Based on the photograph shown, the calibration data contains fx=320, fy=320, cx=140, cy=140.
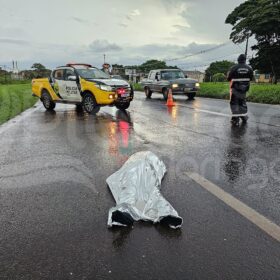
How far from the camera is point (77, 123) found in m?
10.3

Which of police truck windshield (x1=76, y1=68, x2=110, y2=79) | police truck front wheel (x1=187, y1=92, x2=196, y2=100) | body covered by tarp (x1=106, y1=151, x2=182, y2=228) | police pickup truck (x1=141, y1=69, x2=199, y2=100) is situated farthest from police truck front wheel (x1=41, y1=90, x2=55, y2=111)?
body covered by tarp (x1=106, y1=151, x2=182, y2=228)

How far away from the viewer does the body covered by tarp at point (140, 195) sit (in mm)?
3135

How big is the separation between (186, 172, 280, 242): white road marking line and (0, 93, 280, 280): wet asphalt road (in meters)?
0.07

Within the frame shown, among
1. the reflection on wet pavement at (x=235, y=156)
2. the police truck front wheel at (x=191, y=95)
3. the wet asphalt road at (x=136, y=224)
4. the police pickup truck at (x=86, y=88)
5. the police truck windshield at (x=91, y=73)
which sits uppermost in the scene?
the police truck windshield at (x=91, y=73)

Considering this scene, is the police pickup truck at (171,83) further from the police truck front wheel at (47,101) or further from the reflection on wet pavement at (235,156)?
the reflection on wet pavement at (235,156)

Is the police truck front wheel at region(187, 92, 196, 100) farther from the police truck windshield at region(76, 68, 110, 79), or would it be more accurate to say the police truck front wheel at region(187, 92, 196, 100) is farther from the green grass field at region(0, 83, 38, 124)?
the green grass field at region(0, 83, 38, 124)

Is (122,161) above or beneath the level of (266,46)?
beneath

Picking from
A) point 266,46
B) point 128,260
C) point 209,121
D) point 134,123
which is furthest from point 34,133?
point 266,46

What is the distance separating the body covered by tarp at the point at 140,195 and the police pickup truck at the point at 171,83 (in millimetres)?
14986

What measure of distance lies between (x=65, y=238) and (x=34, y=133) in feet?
20.1

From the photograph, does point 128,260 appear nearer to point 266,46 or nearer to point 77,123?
point 77,123

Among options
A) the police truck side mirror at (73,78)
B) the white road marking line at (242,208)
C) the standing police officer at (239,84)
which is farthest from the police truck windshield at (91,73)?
the white road marking line at (242,208)

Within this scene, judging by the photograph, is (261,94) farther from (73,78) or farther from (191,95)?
(73,78)

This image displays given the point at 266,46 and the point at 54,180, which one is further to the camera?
the point at 266,46
